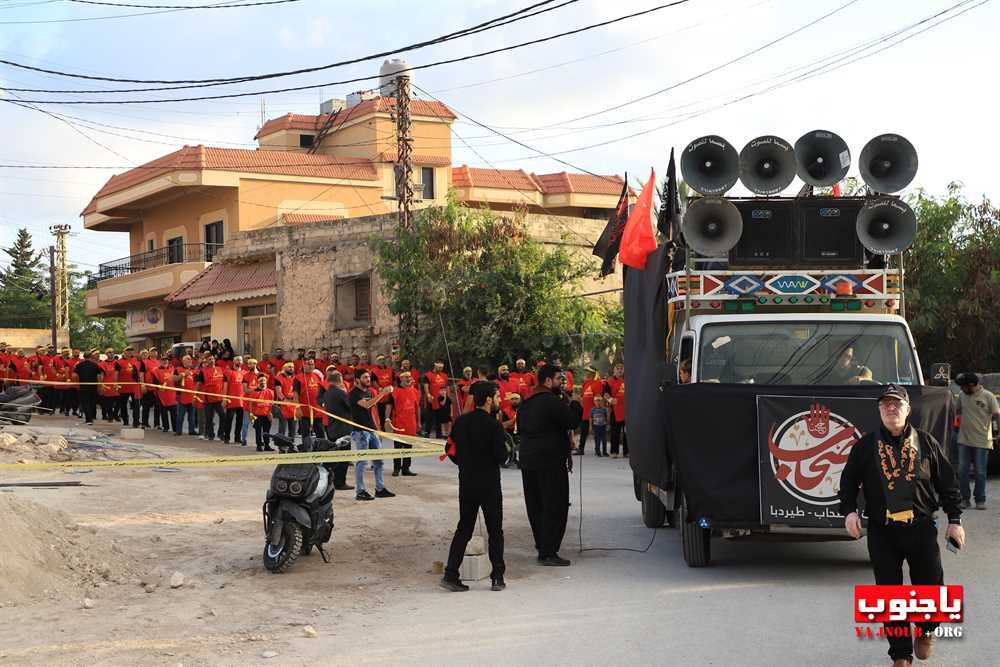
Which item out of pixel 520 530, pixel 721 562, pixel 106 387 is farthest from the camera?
pixel 106 387

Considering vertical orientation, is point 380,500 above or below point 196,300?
below

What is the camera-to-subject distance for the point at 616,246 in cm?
1479

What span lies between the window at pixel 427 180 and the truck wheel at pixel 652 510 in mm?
34531

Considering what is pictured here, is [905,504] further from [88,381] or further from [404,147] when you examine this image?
[404,147]

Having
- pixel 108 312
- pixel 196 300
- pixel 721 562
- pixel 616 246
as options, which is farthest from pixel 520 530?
pixel 108 312

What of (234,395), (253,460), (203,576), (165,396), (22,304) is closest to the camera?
(253,460)

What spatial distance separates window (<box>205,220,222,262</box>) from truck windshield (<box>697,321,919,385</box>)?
123ft

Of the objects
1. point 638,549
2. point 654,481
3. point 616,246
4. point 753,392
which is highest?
point 616,246

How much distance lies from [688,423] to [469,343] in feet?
61.7

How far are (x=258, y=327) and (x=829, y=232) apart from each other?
31174mm

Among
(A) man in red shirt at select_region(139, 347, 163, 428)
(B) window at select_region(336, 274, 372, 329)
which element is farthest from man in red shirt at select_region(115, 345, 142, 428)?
(B) window at select_region(336, 274, 372, 329)

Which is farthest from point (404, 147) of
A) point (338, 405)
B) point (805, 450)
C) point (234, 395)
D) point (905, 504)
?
point (905, 504)

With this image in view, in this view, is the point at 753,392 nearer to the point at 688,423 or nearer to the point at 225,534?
the point at 688,423

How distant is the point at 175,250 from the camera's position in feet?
159
